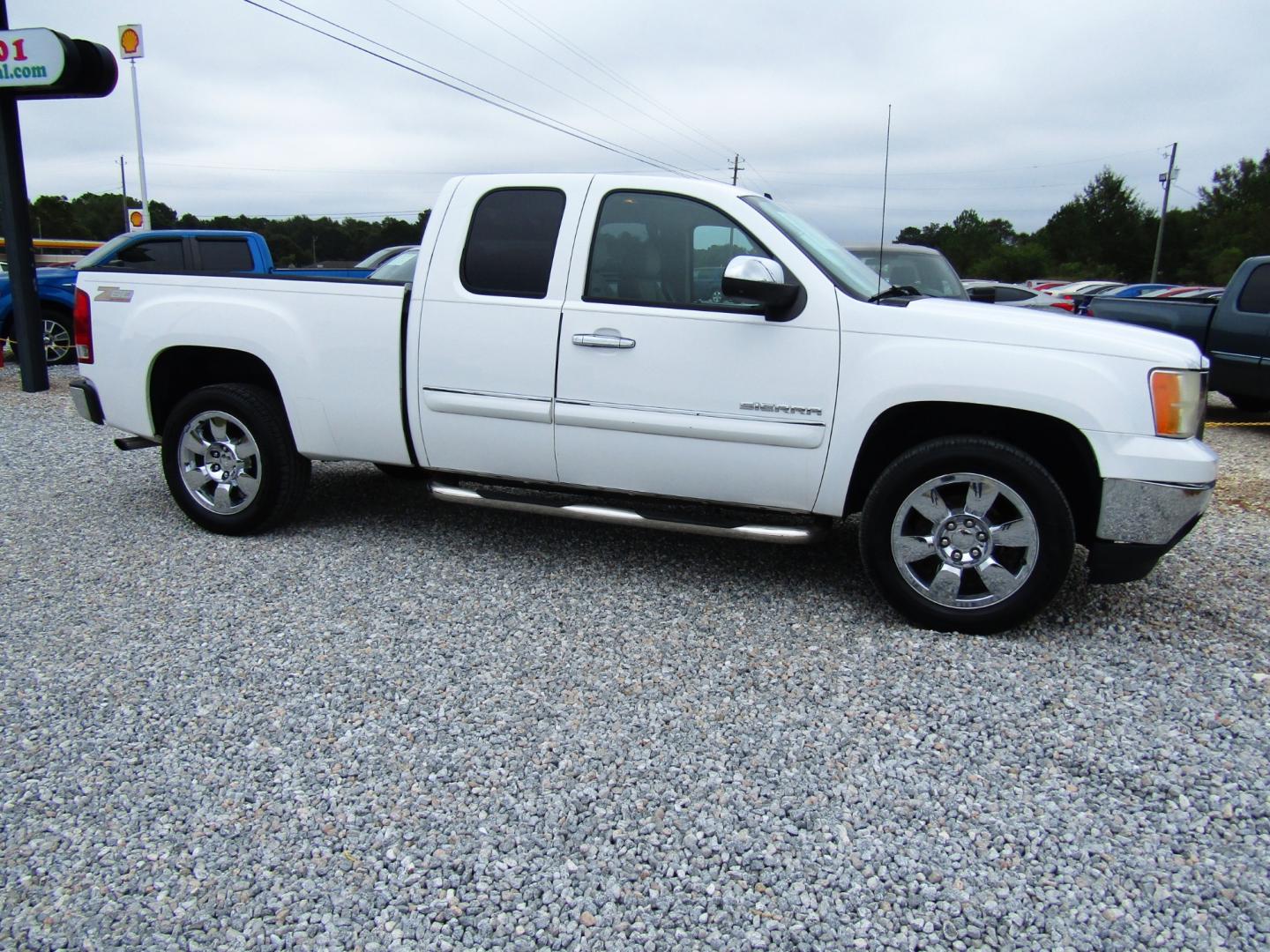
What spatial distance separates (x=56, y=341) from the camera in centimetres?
1306

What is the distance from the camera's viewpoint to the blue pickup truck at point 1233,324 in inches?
376

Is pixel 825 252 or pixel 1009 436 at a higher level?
pixel 825 252

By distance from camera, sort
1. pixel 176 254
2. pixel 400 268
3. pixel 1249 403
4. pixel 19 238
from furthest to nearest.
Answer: pixel 176 254
pixel 400 268
pixel 19 238
pixel 1249 403

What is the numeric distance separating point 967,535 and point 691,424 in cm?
128

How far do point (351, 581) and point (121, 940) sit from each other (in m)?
2.50

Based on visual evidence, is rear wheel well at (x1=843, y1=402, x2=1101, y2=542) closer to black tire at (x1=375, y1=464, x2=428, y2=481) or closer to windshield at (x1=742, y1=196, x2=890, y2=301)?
windshield at (x1=742, y1=196, x2=890, y2=301)

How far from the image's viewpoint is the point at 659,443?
4.38 metres

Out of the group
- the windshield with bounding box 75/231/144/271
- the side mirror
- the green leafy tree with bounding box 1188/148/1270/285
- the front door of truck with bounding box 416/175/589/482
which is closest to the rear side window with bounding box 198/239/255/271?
the windshield with bounding box 75/231/144/271

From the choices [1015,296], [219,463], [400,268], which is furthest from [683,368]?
[1015,296]

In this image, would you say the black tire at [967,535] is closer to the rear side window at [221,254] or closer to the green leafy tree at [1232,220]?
the rear side window at [221,254]

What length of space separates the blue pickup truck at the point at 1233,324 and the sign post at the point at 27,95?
1103 centimetres

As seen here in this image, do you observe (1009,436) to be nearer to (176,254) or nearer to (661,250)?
(661,250)

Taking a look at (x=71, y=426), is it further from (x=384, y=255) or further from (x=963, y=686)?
(x=963, y=686)

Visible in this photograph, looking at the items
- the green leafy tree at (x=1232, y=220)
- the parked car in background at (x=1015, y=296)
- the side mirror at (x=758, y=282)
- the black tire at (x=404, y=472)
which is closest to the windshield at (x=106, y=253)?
the black tire at (x=404, y=472)
